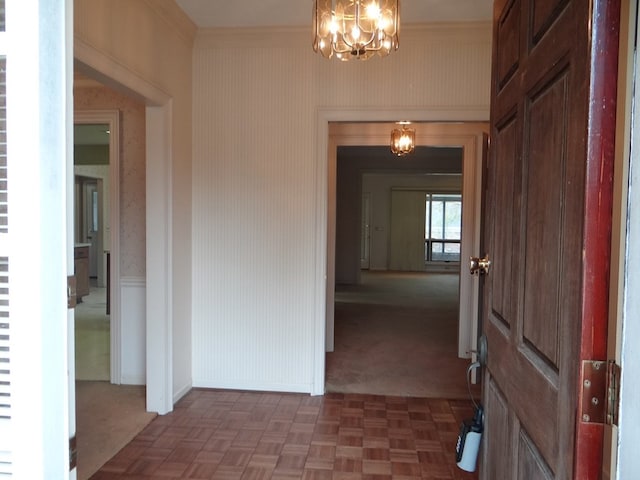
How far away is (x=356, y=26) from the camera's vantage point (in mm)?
1913

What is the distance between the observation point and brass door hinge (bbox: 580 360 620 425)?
2.37ft

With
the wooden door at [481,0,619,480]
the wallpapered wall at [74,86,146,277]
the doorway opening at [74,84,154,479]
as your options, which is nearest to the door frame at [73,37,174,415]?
the doorway opening at [74,84,154,479]

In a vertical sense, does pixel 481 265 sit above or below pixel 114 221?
below

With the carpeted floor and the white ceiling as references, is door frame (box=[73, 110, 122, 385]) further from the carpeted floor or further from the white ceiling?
the carpeted floor

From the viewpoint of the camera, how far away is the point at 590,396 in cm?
74

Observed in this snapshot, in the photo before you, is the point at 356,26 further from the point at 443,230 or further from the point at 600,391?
the point at 443,230

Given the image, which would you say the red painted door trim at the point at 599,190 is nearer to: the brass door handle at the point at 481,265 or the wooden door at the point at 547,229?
the wooden door at the point at 547,229

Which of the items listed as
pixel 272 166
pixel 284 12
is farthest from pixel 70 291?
pixel 284 12

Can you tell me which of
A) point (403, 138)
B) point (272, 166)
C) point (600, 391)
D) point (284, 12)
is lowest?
point (600, 391)

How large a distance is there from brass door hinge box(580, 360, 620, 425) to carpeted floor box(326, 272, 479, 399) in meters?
2.80

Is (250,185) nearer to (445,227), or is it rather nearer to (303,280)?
(303,280)

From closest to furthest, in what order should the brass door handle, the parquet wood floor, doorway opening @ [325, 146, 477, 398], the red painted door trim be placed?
1. the red painted door trim
2. the brass door handle
3. the parquet wood floor
4. doorway opening @ [325, 146, 477, 398]

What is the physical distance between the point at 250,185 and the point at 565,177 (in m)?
2.67

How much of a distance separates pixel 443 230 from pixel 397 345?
8735 millimetres
